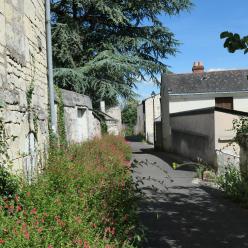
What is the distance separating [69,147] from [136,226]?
22.6 ft

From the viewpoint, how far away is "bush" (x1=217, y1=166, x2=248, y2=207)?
9.94 metres

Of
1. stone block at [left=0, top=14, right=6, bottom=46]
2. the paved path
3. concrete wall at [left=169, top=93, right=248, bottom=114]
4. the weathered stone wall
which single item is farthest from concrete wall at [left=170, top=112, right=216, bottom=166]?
stone block at [left=0, top=14, right=6, bottom=46]

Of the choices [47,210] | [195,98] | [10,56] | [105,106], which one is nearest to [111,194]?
[47,210]

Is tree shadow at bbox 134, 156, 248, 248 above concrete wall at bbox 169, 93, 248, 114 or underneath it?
underneath

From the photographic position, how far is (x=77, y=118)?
16.1m

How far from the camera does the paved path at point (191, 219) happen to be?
664 cm

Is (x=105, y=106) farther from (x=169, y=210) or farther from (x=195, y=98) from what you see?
(x=169, y=210)

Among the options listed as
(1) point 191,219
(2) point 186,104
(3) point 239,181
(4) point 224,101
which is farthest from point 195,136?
(4) point 224,101

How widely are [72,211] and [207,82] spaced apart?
27.4 meters

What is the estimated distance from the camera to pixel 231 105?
29859mm

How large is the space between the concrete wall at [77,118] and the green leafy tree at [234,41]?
31.8 ft

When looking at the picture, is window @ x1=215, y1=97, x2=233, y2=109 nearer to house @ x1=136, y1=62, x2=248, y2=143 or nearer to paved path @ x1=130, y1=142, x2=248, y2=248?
house @ x1=136, y1=62, x2=248, y2=143

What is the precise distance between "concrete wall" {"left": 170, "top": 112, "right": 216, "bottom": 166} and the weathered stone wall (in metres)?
7.94

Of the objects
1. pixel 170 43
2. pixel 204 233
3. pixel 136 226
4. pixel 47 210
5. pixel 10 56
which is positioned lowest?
pixel 204 233
